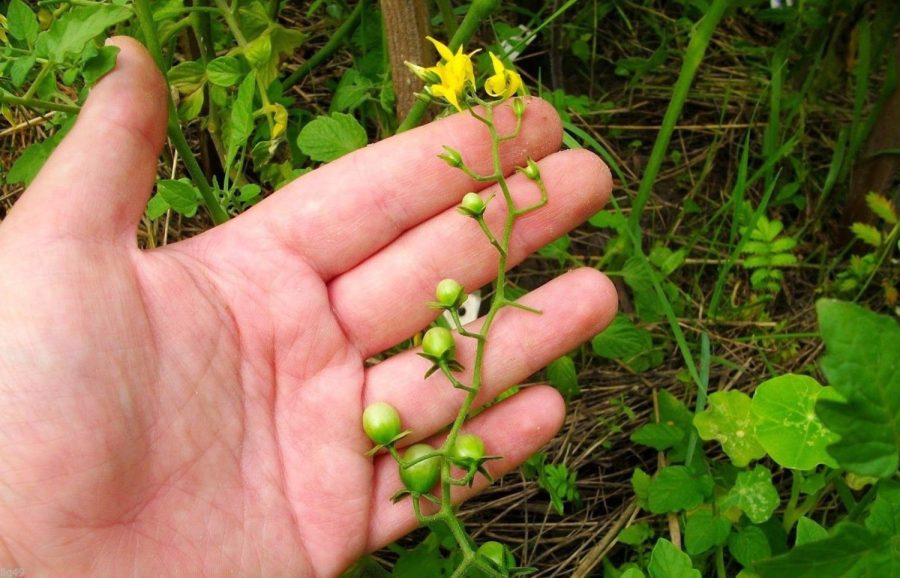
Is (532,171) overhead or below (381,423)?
overhead

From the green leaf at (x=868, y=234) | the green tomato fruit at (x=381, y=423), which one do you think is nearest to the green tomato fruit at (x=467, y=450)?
the green tomato fruit at (x=381, y=423)

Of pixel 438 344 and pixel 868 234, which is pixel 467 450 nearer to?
pixel 438 344

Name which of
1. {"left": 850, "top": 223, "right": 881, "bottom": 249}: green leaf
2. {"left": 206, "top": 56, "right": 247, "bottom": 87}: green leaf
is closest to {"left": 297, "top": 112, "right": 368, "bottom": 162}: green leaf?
{"left": 206, "top": 56, "right": 247, "bottom": 87}: green leaf

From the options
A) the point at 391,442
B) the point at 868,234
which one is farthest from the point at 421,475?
the point at 868,234

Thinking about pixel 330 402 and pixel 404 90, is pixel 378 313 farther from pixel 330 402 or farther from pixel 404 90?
pixel 404 90

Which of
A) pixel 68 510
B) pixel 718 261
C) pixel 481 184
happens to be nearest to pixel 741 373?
pixel 718 261
